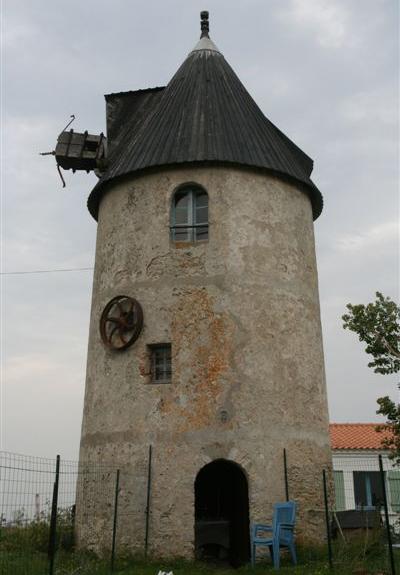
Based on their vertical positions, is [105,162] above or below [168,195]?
above

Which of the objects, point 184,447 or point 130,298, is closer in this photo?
point 184,447

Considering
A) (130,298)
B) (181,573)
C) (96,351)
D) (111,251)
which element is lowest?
(181,573)

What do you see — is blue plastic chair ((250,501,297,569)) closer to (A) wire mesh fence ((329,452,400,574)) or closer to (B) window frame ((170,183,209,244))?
(A) wire mesh fence ((329,452,400,574))

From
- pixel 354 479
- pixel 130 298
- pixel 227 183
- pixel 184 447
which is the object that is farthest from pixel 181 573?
pixel 354 479

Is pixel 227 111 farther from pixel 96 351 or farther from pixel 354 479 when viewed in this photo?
pixel 354 479

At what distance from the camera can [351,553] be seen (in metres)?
12.6

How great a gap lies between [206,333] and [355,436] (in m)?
16.3

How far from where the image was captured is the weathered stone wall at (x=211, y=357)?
13680 mm

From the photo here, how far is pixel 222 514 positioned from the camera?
16359 millimetres

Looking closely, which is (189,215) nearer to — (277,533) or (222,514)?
(277,533)

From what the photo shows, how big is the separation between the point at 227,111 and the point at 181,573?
10751mm

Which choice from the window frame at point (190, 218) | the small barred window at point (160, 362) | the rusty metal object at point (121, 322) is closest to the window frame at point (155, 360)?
the small barred window at point (160, 362)

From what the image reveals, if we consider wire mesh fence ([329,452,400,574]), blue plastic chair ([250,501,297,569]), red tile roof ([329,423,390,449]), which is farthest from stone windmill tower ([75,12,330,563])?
red tile roof ([329,423,390,449])

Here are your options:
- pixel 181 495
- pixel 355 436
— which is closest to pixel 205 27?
pixel 181 495
